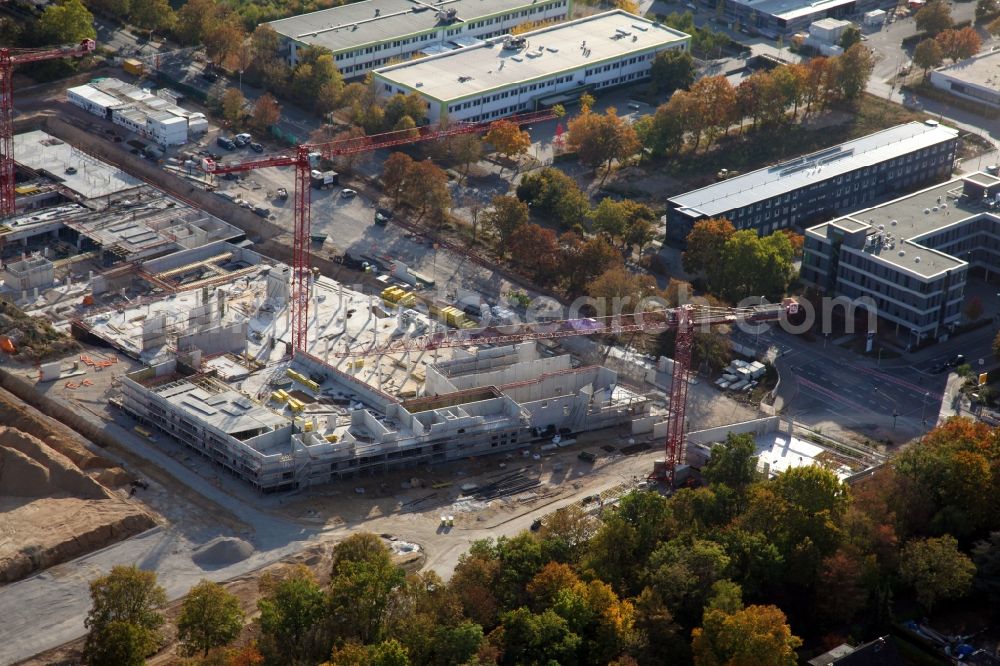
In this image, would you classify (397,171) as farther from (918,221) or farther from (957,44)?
(957,44)

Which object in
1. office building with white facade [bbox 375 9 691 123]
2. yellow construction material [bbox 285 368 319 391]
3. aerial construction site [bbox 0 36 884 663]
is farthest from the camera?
office building with white facade [bbox 375 9 691 123]

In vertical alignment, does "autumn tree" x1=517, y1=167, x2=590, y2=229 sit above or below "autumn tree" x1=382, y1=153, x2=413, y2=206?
below

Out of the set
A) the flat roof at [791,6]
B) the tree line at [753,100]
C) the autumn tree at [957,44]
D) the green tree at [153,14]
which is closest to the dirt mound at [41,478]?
the tree line at [753,100]

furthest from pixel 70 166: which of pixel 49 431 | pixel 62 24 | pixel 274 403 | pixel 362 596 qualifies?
pixel 362 596

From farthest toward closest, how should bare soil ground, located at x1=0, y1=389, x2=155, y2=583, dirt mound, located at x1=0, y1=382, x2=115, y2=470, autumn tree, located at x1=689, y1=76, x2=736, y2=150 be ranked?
autumn tree, located at x1=689, y1=76, x2=736, y2=150 < dirt mound, located at x1=0, y1=382, x2=115, y2=470 < bare soil ground, located at x1=0, y1=389, x2=155, y2=583

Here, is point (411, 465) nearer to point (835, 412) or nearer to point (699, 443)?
point (699, 443)

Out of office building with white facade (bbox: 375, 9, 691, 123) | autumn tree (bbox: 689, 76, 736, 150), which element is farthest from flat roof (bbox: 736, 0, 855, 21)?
autumn tree (bbox: 689, 76, 736, 150)

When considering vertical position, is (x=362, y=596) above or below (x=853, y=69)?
above

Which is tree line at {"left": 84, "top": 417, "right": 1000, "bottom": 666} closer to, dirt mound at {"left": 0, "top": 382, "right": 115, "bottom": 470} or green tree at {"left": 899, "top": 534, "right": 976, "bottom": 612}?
green tree at {"left": 899, "top": 534, "right": 976, "bottom": 612}

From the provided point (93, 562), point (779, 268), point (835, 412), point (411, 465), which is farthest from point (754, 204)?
point (93, 562)
